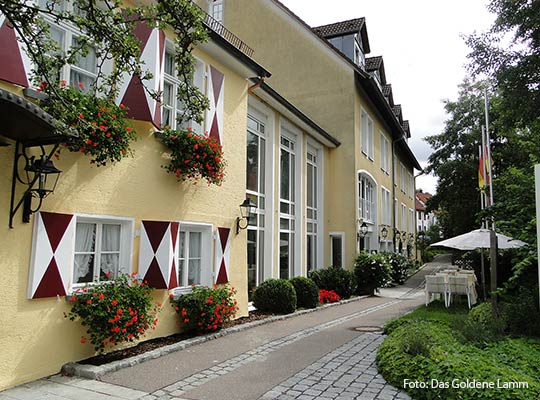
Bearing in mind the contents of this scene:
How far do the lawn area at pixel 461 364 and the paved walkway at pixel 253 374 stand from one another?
283mm

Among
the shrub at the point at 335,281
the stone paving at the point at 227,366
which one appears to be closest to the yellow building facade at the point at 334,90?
the shrub at the point at 335,281

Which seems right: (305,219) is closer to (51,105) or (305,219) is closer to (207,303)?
(207,303)

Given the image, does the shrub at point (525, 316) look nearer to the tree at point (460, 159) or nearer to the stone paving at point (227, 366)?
the stone paving at point (227, 366)

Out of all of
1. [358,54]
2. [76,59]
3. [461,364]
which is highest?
A: [358,54]

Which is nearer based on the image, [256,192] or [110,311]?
[110,311]

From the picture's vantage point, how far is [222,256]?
9008 millimetres

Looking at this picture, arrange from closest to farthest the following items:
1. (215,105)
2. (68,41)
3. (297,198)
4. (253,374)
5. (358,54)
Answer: (253,374)
(68,41)
(215,105)
(297,198)
(358,54)

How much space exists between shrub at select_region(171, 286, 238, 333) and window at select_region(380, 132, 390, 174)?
17.7 meters

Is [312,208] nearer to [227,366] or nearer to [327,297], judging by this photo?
[327,297]

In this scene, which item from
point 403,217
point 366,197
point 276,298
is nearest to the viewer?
point 276,298

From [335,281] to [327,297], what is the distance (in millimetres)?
1215

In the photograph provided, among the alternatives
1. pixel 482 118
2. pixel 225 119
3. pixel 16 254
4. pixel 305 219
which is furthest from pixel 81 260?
pixel 482 118

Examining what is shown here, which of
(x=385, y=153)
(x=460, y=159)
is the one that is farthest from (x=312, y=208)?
(x=460, y=159)

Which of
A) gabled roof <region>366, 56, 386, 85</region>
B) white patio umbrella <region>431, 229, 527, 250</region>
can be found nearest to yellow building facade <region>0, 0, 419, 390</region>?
gabled roof <region>366, 56, 386, 85</region>
